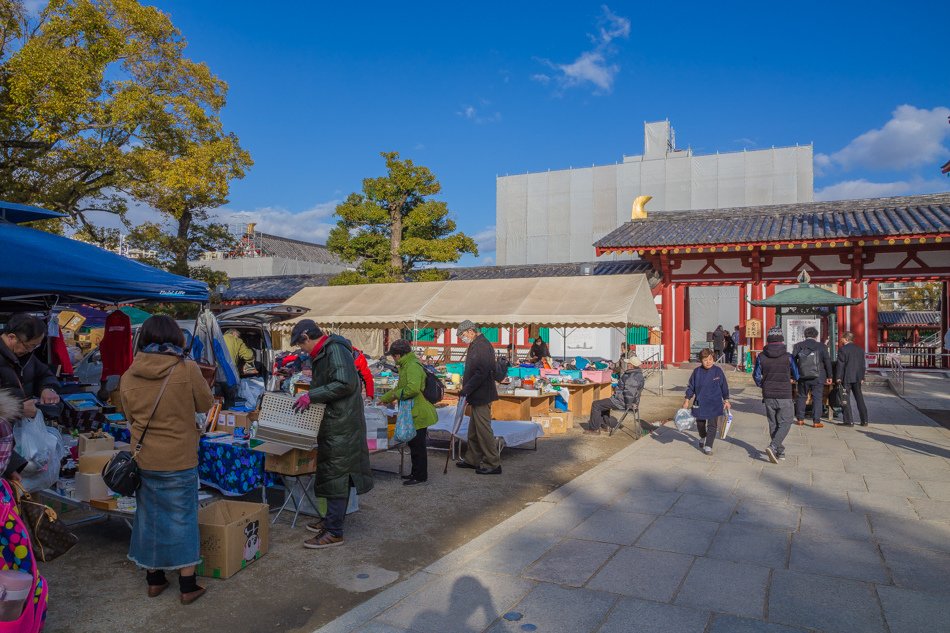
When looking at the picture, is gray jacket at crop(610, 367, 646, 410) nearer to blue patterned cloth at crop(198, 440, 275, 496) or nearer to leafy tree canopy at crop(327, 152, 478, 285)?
blue patterned cloth at crop(198, 440, 275, 496)

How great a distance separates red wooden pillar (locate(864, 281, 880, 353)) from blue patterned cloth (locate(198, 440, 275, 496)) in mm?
17740

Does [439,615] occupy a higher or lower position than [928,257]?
lower

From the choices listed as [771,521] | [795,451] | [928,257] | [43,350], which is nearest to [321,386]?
[771,521]

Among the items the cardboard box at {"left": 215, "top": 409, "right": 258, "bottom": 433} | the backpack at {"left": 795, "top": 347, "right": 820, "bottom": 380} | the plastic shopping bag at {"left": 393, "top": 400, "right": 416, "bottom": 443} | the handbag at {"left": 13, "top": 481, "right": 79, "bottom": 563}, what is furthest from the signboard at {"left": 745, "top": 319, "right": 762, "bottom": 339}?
the handbag at {"left": 13, "top": 481, "right": 79, "bottom": 563}

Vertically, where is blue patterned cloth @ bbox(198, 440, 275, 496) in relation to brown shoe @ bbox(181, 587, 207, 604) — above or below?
above

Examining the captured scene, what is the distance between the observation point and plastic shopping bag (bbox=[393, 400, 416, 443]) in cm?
621

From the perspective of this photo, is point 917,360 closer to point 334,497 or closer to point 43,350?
point 334,497

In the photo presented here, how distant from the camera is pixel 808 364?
9859mm

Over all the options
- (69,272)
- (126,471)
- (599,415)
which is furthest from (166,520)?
(599,415)

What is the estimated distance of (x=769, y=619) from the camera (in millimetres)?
3350

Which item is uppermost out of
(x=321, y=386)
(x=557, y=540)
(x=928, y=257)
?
(x=928, y=257)

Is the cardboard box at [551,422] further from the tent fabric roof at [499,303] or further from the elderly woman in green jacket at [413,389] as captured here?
the elderly woman in green jacket at [413,389]

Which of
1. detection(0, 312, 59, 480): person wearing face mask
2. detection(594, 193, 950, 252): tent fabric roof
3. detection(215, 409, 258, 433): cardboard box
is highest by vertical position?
detection(594, 193, 950, 252): tent fabric roof

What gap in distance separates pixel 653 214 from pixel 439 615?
2042cm
